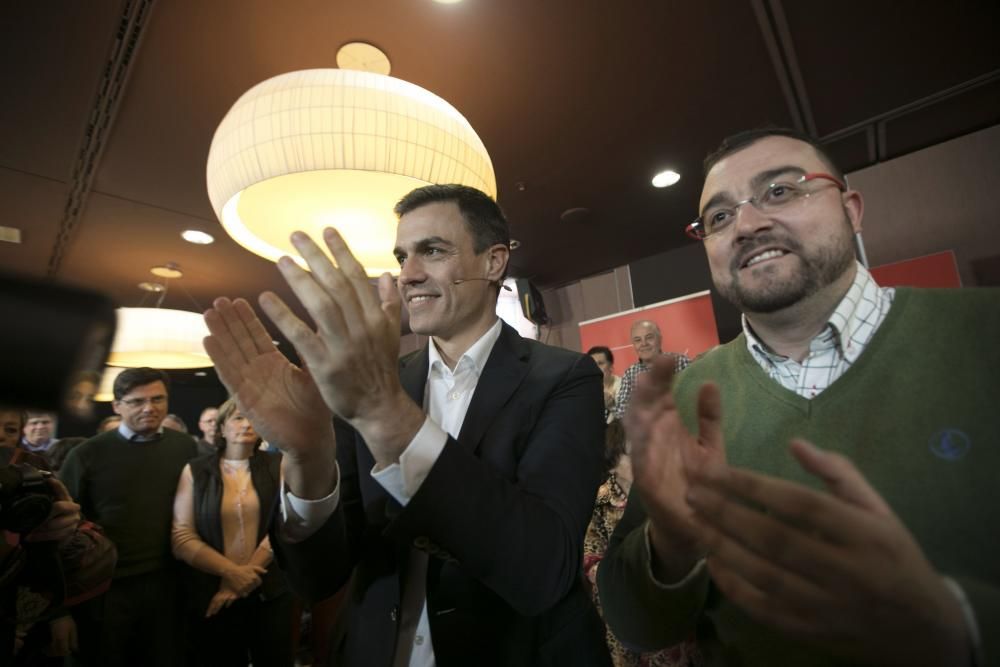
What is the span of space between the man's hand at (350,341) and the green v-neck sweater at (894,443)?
427 mm

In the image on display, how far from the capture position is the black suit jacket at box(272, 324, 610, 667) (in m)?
0.67

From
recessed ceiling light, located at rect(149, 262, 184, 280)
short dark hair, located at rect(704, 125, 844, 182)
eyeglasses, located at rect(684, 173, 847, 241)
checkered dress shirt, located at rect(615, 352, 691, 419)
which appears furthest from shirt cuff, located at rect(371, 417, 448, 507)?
recessed ceiling light, located at rect(149, 262, 184, 280)

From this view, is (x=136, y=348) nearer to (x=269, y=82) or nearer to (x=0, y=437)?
(x=0, y=437)

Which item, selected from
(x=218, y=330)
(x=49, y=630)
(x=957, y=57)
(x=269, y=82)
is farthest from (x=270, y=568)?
(x=957, y=57)

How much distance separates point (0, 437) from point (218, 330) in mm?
1595

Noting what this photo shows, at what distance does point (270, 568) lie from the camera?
2.38 meters

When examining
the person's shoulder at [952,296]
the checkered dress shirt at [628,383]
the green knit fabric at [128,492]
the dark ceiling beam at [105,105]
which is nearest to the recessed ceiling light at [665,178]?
the checkered dress shirt at [628,383]

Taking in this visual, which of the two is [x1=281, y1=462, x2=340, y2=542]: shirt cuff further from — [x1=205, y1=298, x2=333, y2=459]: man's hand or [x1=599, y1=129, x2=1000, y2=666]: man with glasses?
[x1=599, y1=129, x2=1000, y2=666]: man with glasses

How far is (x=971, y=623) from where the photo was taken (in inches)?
13.6

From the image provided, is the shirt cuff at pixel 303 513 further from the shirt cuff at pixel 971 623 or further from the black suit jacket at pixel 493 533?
the shirt cuff at pixel 971 623

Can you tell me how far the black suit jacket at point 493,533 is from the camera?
2.19ft

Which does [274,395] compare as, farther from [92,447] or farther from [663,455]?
[92,447]

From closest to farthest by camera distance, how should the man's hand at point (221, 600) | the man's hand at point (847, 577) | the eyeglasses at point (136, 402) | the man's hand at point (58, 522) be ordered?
the man's hand at point (847, 577)
the man's hand at point (58, 522)
the man's hand at point (221, 600)
the eyeglasses at point (136, 402)

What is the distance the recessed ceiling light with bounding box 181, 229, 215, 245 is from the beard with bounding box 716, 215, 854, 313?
4395 mm
